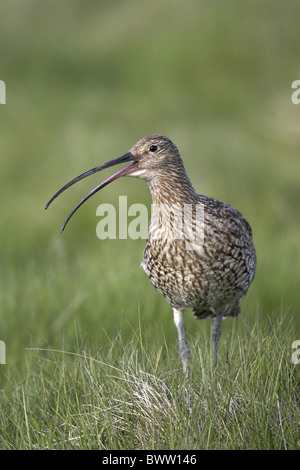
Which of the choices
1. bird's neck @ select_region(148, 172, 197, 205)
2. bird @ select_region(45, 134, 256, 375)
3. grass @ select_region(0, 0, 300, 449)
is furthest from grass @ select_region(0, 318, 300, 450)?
bird's neck @ select_region(148, 172, 197, 205)

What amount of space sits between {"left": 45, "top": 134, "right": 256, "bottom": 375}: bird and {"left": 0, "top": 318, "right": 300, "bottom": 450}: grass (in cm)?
27

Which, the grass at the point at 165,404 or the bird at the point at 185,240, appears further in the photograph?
the bird at the point at 185,240

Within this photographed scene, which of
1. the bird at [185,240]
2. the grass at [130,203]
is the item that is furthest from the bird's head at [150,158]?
the grass at [130,203]

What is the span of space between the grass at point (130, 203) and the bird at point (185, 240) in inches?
11.4

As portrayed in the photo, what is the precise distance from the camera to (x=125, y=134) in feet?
41.5

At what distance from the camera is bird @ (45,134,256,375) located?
4559mm

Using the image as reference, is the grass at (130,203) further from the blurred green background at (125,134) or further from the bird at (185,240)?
the bird at (185,240)

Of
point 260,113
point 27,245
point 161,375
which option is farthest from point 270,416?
point 260,113

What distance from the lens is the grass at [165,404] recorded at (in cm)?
379

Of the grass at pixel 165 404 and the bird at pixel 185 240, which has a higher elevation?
the bird at pixel 185 240

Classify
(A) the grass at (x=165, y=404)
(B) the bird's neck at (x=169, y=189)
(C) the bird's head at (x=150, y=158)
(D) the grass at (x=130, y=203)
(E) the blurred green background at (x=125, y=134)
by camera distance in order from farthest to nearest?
(E) the blurred green background at (x=125, y=134) → (B) the bird's neck at (x=169, y=189) → (C) the bird's head at (x=150, y=158) → (D) the grass at (x=130, y=203) → (A) the grass at (x=165, y=404)

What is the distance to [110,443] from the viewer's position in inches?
149

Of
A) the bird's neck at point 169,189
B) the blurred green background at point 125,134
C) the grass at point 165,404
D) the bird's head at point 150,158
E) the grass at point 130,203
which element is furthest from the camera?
the blurred green background at point 125,134

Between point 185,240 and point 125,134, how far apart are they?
27.0 feet
